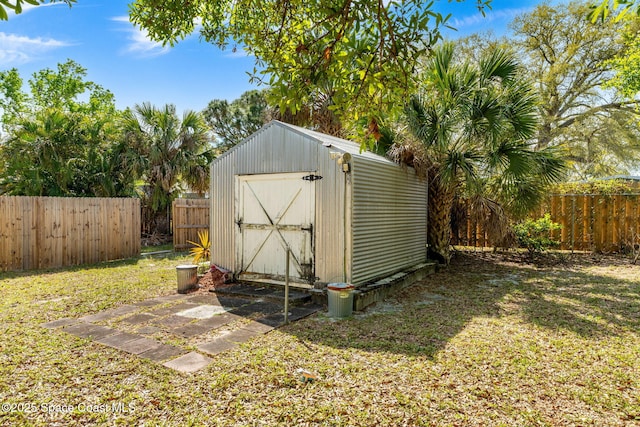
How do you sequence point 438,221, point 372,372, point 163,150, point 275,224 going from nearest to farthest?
1. point 372,372
2. point 275,224
3. point 438,221
4. point 163,150

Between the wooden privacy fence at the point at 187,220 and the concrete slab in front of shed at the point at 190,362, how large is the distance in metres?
8.63

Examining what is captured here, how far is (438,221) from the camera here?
8.79m

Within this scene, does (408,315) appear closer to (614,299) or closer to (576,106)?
(614,299)

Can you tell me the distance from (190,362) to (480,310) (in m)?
3.96

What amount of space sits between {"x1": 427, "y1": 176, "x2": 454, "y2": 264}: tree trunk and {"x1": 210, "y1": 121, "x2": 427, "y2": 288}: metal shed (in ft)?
5.24

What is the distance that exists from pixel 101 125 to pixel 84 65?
16.4 meters

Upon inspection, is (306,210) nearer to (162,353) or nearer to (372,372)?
(162,353)

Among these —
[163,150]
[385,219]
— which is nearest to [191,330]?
[385,219]

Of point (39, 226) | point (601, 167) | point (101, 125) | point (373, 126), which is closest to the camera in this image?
point (373, 126)

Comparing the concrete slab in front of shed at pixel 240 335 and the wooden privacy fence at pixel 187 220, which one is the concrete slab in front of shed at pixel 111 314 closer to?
the concrete slab in front of shed at pixel 240 335

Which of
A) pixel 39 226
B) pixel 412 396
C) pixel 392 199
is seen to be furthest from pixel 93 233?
pixel 412 396

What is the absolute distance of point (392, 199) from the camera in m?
6.86

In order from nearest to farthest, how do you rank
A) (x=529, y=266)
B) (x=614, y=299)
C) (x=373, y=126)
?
(x=373, y=126) → (x=614, y=299) → (x=529, y=266)

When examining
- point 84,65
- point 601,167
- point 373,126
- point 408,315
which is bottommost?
point 408,315
